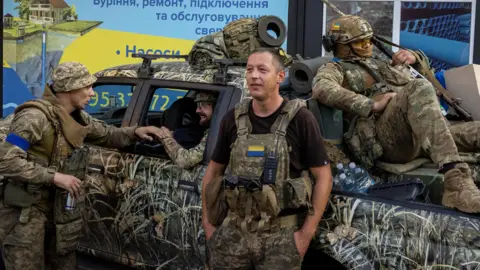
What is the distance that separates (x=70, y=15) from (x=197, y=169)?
592 cm

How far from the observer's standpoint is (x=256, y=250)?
3807 mm

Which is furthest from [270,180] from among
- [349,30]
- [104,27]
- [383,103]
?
[104,27]

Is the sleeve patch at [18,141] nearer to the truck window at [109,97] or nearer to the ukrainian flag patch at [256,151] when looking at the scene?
the truck window at [109,97]

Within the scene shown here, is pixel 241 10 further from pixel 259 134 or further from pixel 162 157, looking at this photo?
pixel 259 134

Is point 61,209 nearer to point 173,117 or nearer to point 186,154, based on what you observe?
point 186,154

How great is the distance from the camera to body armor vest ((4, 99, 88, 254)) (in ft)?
14.7

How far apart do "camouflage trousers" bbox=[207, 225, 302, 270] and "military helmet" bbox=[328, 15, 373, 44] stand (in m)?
1.57

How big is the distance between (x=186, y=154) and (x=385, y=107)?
1.21 metres

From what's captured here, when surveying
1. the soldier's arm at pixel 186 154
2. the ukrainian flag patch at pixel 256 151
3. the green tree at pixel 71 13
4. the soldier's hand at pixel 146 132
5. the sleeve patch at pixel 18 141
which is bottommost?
the soldier's arm at pixel 186 154

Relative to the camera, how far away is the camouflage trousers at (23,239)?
4.48 m

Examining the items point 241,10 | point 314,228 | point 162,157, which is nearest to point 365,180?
point 314,228

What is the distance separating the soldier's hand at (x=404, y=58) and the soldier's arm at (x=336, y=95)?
0.50 m

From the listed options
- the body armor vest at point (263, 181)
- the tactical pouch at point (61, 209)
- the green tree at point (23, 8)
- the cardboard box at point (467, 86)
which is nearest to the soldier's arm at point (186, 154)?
the tactical pouch at point (61, 209)

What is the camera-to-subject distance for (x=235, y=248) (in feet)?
12.6
